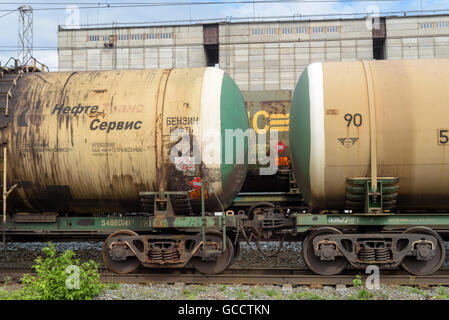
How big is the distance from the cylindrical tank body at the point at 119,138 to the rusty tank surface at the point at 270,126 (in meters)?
4.18

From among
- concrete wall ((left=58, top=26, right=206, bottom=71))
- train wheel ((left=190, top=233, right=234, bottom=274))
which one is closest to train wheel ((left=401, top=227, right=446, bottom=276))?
train wheel ((left=190, top=233, right=234, bottom=274))

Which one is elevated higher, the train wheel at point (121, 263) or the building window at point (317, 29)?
the building window at point (317, 29)

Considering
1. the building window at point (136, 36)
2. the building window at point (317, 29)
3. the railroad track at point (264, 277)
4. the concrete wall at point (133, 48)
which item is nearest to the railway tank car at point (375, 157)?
the railroad track at point (264, 277)

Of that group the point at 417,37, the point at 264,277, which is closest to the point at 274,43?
the point at 417,37

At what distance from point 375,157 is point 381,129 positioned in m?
0.54

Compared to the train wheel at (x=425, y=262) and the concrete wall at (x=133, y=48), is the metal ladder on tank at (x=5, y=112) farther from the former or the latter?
the concrete wall at (x=133, y=48)

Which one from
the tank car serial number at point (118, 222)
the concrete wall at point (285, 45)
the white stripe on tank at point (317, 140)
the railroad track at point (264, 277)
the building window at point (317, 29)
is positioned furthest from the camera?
the building window at point (317, 29)

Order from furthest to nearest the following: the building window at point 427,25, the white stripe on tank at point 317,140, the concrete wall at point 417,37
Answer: the building window at point 427,25 < the concrete wall at point 417,37 < the white stripe on tank at point 317,140

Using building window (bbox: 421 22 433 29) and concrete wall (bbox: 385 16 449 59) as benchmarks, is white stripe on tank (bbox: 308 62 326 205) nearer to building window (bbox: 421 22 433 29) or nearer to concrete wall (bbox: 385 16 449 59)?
concrete wall (bbox: 385 16 449 59)

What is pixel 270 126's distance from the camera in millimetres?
12164

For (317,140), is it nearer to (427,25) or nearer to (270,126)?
(270,126)

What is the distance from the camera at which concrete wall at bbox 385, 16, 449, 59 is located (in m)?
41.4

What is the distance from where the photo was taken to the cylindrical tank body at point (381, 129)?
22.9 feet
